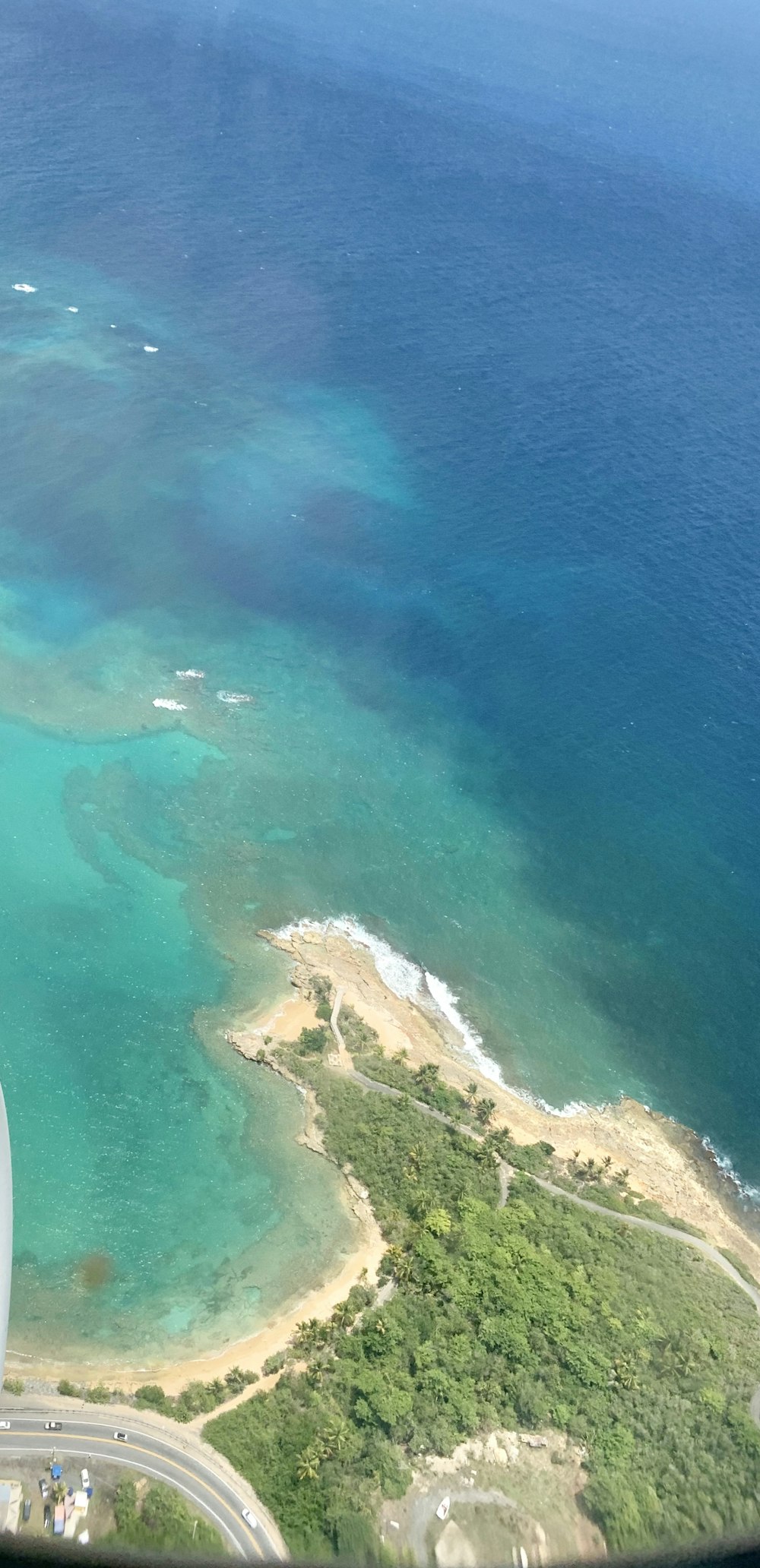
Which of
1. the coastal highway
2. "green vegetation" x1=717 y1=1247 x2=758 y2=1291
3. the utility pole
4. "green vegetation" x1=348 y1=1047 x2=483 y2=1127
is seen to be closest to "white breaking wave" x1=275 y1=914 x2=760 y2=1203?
"green vegetation" x1=348 y1=1047 x2=483 y2=1127

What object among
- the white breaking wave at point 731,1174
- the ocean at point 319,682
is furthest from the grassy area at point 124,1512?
the white breaking wave at point 731,1174

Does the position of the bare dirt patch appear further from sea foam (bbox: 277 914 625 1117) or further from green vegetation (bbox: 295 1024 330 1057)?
green vegetation (bbox: 295 1024 330 1057)

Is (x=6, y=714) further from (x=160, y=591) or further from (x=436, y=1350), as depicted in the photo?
(x=436, y=1350)

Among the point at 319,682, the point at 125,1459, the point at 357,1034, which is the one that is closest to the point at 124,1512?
the point at 125,1459

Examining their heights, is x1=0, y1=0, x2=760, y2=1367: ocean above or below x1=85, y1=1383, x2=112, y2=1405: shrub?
above

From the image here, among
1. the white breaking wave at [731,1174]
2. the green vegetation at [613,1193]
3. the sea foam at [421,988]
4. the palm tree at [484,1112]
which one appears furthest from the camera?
the sea foam at [421,988]

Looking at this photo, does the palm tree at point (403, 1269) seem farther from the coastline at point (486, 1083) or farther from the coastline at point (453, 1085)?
the coastline at point (486, 1083)

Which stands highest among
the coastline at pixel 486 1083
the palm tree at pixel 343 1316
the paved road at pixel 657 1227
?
the coastline at pixel 486 1083
